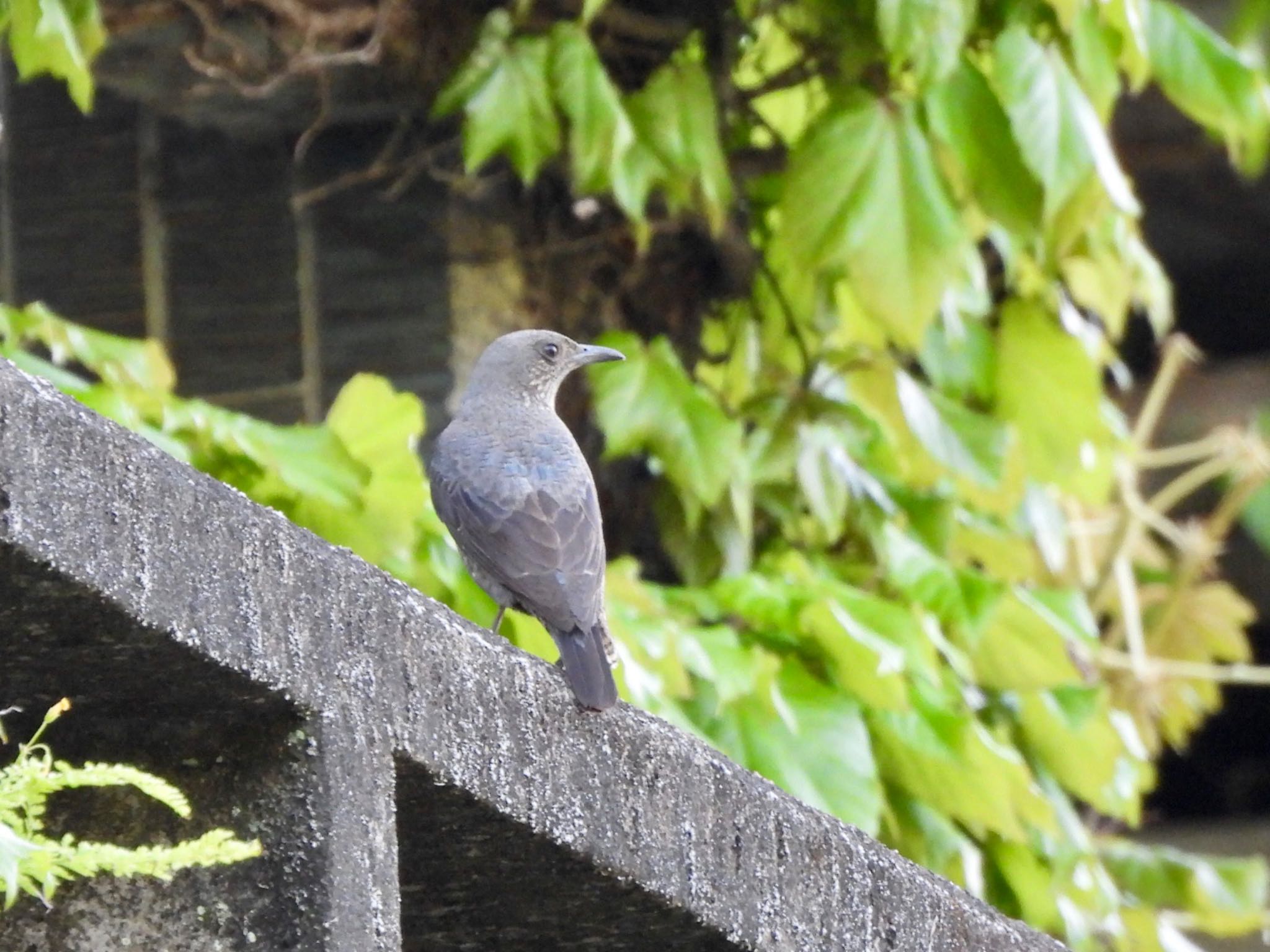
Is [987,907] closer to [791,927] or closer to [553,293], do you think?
[791,927]

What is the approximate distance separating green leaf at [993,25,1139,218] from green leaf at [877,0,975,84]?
6.4 inches

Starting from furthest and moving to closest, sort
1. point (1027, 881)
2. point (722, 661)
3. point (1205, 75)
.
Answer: point (1027, 881), point (1205, 75), point (722, 661)

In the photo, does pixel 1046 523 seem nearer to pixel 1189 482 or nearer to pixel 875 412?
pixel 875 412

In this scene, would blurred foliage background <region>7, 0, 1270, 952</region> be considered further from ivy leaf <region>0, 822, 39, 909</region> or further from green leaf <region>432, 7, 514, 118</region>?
ivy leaf <region>0, 822, 39, 909</region>

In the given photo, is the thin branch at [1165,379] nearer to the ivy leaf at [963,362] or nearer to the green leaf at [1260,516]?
the green leaf at [1260,516]

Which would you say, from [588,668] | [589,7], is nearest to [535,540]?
[588,668]

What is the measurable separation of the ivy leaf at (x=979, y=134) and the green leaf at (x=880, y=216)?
6cm

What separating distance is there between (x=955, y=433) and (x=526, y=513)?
180 centimetres

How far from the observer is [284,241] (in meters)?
4.66

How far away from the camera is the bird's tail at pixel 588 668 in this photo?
1650 mm

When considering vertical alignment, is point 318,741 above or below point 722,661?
above

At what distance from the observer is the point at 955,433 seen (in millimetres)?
4438

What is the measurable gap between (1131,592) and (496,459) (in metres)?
2.69

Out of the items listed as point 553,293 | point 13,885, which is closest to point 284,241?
point 553,293
